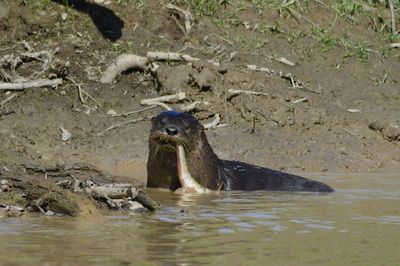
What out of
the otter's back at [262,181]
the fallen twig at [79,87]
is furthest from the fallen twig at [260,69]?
the otter's back at [262,181]

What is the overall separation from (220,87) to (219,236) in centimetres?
680

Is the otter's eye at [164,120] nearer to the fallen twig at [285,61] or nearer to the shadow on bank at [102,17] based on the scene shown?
the shadow on bank at [102,17]

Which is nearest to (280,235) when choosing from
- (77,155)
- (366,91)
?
(77,155)

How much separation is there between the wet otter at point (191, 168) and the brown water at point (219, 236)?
1049 mm

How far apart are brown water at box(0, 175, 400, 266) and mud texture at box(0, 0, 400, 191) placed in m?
3.19

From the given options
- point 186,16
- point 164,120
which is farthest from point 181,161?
point 186,16

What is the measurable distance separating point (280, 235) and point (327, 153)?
5.91 meters

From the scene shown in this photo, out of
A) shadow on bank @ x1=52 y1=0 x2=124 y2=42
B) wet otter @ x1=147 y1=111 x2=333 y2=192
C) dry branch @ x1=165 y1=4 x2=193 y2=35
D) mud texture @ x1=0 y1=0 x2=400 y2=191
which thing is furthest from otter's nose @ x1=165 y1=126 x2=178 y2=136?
dry branch @ x1=165 y1=4 x2=193 y2=35

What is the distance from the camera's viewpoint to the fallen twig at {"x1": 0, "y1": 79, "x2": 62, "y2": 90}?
12.8 metres

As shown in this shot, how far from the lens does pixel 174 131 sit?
31.4 feet

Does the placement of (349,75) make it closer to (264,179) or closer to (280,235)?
(264,179)

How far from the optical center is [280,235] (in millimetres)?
6512

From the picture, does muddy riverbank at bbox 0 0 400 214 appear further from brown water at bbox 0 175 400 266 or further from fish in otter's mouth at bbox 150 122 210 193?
brown water at bbox 0 175 400 266

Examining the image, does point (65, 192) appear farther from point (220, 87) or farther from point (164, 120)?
point (220, 87)
